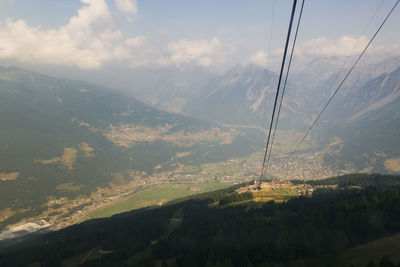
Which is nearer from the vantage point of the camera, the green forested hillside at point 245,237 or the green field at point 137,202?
the green forested hillside at point 245,237

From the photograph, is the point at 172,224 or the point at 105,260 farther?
the point at 172,224

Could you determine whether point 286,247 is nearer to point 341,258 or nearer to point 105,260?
point 341,258

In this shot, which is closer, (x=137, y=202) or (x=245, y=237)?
(x=245, y=237)

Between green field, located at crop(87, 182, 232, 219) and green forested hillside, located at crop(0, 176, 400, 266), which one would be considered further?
green field, located at crop(87, 182, 232, 219)

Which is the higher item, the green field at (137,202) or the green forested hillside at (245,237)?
the green field at (137,202)

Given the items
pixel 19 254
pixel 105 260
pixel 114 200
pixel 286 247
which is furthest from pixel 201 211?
pixel 114 200

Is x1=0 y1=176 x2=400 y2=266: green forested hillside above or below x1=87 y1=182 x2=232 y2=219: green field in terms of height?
below

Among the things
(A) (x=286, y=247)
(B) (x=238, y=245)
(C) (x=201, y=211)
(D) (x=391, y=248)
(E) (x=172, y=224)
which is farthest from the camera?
(C) (x=201, y=211)

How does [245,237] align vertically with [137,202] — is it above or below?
below
